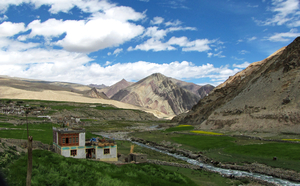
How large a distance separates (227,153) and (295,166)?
43.8ft

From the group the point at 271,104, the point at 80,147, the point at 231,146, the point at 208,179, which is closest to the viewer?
the point at 208,179

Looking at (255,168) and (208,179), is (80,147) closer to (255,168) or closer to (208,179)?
(208,179)

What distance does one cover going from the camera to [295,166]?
33188mm

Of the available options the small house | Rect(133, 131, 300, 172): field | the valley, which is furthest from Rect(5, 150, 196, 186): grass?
Rect(133, 131, 300, 172): field

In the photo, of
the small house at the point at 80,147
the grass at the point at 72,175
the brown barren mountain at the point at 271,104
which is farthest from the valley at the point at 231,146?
the small house at the point at 80,147

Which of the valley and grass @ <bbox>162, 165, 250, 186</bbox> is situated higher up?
the valley

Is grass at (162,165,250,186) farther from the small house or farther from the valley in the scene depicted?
the small house

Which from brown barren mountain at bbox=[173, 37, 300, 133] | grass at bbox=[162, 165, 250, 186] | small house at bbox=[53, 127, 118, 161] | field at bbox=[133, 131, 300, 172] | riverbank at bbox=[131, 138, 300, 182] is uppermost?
brown barren mountain at bbox=[173, 37, 300, 133]

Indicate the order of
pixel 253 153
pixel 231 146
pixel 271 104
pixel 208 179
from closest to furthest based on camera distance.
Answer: pixel 208 179 → pixel 253 153 → pixel 231 146 → pixel 271 104

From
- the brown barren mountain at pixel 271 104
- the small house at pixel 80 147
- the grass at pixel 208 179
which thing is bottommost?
the grass at pixel 208 179

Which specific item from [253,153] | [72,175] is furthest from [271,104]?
[72,175]

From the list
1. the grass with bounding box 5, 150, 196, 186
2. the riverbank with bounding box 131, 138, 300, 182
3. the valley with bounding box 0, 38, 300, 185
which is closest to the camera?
the grass with bounding box 5, 150, 196, 186

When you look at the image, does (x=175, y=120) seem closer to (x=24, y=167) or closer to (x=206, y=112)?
(x=206, y=112)

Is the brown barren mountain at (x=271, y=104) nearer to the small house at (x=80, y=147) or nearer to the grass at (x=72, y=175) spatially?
the small house at (x=80, y=147)
